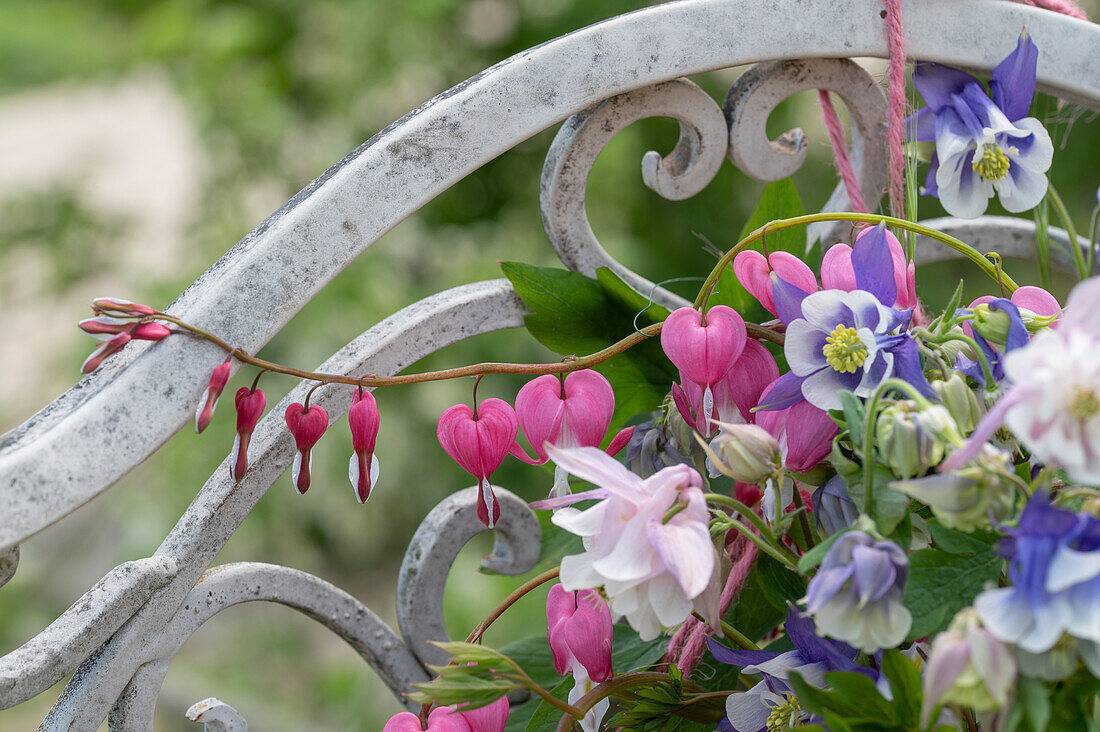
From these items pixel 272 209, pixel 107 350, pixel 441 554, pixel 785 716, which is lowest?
pixel 785 716

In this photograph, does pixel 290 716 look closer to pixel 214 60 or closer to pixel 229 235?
pixel 229 235

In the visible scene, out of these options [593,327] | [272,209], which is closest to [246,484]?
[593,327]

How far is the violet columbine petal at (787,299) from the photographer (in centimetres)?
31

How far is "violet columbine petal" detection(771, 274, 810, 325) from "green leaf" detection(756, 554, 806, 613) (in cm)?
9

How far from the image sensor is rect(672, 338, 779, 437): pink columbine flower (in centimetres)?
32

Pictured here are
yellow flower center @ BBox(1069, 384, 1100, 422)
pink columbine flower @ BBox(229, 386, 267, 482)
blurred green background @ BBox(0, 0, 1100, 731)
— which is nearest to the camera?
yellow flower center @ BBox(1069, 384, 1100, 422)

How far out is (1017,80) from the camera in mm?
387

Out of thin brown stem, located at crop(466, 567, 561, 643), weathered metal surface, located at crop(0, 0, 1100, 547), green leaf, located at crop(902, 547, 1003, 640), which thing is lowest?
green leaf, located at crop(902, 547, 1003, 640)

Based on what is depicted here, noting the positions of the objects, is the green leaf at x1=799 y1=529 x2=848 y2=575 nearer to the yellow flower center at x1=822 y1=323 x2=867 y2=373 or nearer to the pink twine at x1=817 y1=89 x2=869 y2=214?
the yellow flower center at x1=822 y1=323 x2=867 y2=373

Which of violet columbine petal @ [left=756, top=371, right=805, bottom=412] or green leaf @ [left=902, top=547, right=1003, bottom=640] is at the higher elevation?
violet columbine petal @ [left=756, top=371, right=805, bottom=412]

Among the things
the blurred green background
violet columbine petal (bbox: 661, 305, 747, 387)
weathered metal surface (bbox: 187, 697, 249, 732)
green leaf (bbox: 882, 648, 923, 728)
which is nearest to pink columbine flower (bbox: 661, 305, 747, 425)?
violet columbine petal (bbox: 661, 305, 747, 387)

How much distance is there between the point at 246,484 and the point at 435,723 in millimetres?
115

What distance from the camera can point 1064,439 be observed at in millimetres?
199

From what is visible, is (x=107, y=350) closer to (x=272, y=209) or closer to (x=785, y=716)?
(x=785, y=716)
